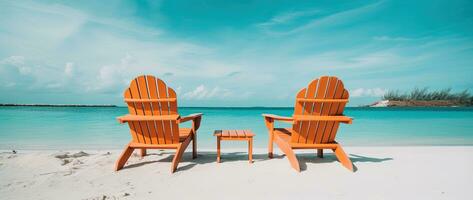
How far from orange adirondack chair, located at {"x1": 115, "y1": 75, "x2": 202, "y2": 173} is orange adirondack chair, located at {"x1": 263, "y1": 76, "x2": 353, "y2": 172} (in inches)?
61.6

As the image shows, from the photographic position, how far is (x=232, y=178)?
8.72ft

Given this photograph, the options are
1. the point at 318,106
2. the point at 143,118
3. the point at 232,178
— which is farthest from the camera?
the point at 318,106

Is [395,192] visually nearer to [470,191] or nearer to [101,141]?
[470,191]

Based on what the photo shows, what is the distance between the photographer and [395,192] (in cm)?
227

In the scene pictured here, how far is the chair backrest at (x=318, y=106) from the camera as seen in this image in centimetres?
299

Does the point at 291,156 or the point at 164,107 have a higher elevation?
the point at 164,107

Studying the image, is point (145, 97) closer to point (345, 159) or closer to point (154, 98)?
point (154, 98)

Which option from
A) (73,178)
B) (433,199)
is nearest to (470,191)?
(433,199)

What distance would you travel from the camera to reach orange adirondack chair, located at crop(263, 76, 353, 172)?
118 inches

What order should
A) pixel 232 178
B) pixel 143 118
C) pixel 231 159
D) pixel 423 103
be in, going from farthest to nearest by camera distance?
1. pixel 423 103
2. pixel 231 159
3. pixel 143 118
4. pixel 232 178

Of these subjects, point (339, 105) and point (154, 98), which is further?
point (339, 105)

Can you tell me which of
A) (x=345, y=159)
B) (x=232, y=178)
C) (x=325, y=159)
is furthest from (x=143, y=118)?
(x=325, y=159)

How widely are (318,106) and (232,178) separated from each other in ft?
4.90

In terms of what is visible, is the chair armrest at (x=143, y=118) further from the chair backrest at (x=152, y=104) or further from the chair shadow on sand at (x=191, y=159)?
the chair shadow on sand at (x=191, y=159)
